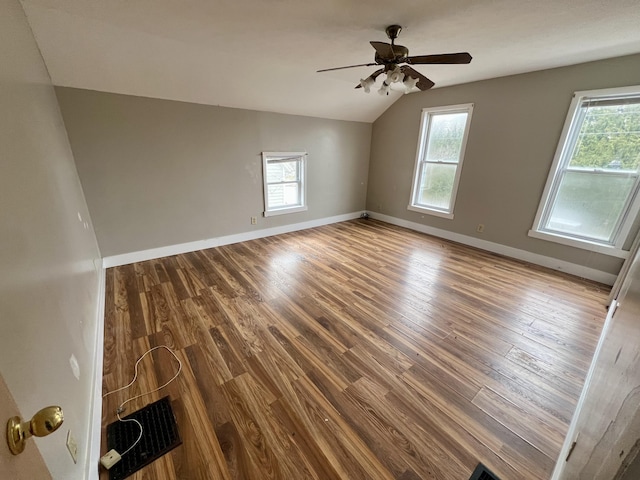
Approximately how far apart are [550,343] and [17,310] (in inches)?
125

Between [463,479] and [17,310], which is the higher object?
[17,310]

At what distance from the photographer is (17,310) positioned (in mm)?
752

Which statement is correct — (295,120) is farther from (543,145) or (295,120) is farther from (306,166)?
(543,145)

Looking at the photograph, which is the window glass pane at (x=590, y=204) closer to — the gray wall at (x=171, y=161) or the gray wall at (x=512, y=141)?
the gray wall at (x=512, y=141)

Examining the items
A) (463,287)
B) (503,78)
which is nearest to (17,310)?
(463,287)

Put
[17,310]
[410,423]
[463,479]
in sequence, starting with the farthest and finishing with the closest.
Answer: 1. [410,423]
2. [463,479]
3. [17,310]

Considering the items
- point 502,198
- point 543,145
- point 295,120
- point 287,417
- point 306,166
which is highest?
point 295,120

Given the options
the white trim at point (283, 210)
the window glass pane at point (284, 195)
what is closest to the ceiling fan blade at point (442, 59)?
the window glass pane at point (284, 195)

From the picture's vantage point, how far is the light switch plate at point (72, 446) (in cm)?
99

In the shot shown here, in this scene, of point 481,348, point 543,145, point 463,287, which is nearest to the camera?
point 481,348

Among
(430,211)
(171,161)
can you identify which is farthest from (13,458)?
(430,211)

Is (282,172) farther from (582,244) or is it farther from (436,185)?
(582,244)

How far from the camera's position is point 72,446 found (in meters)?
1.01

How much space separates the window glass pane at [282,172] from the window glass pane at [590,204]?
3843mm
